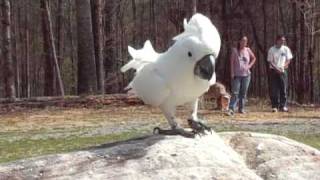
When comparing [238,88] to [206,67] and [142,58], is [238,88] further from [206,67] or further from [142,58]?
[206,67]

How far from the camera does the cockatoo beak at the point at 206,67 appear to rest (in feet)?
19.8

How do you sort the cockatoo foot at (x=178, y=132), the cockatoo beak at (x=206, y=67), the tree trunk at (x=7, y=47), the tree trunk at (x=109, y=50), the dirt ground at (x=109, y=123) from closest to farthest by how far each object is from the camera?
the cockatoo beak at (x=206, y=67), the cockatoo foot at (x=178, y=132), the dirt ground at (x=109, y=123), the tree trunk at (x=7, y=47), the tree trunk at (x=109, y=50)

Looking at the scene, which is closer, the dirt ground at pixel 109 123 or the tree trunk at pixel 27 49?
the dirt ground at pixel 109 123

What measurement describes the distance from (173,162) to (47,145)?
720cm

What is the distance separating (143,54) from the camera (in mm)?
6906

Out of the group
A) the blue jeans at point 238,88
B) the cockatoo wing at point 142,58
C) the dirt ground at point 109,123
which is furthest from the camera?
the blue jeans at point 238,88

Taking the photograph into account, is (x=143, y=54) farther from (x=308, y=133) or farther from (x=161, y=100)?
(x=308, y=133)

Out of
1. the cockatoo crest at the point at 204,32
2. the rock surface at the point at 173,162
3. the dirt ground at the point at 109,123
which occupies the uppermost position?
the cockatoo crest at the point at 204,32

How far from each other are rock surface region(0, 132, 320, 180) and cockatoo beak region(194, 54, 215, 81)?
722 millimetres

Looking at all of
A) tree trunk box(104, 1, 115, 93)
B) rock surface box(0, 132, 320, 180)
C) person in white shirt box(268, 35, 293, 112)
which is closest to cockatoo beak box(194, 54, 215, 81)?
rock surface box(0, 132, 320, 180)

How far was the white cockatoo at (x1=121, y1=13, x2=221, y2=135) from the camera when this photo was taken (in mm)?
6078

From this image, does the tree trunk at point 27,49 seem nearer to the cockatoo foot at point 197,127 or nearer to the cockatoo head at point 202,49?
the cockatoo foot at point 197,127

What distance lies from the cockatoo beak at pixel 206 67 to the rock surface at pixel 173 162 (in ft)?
2.37

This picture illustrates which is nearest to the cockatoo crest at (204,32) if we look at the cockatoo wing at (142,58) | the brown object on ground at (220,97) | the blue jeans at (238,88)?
the cockatoo wing at (142,58)
